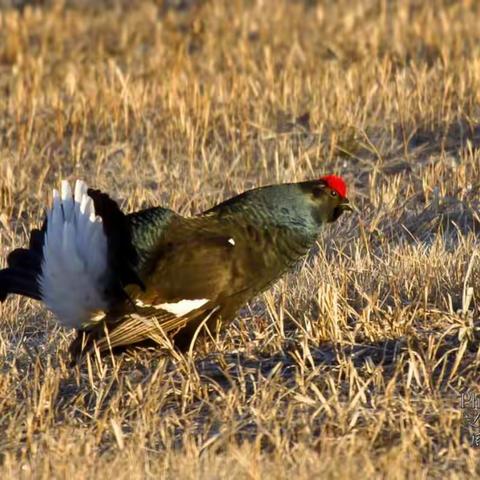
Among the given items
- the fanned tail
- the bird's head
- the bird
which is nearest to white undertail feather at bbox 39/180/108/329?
the bird

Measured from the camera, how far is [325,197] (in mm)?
5672

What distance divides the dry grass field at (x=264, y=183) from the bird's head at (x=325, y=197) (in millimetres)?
361

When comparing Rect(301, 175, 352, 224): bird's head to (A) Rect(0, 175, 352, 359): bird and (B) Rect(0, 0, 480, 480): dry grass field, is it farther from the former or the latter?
(B) Rect(0, 0, 480, 480): dry grass field

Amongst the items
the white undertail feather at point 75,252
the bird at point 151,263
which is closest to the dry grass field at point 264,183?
the bird at point 151,263

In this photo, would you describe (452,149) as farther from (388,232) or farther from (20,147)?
(20,147)

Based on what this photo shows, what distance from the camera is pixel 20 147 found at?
30.8 ft

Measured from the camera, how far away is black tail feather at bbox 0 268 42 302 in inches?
213

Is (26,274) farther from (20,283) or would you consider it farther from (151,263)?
(151,263)

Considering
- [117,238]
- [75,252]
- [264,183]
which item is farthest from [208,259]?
[264,183]

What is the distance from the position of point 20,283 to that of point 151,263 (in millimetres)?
566

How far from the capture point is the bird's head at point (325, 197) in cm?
562

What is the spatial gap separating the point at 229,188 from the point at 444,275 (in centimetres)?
279

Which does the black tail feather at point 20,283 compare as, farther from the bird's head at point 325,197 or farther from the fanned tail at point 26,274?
the bird's head at point 325,197

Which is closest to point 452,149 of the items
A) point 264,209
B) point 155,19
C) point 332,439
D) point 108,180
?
point 108,180
